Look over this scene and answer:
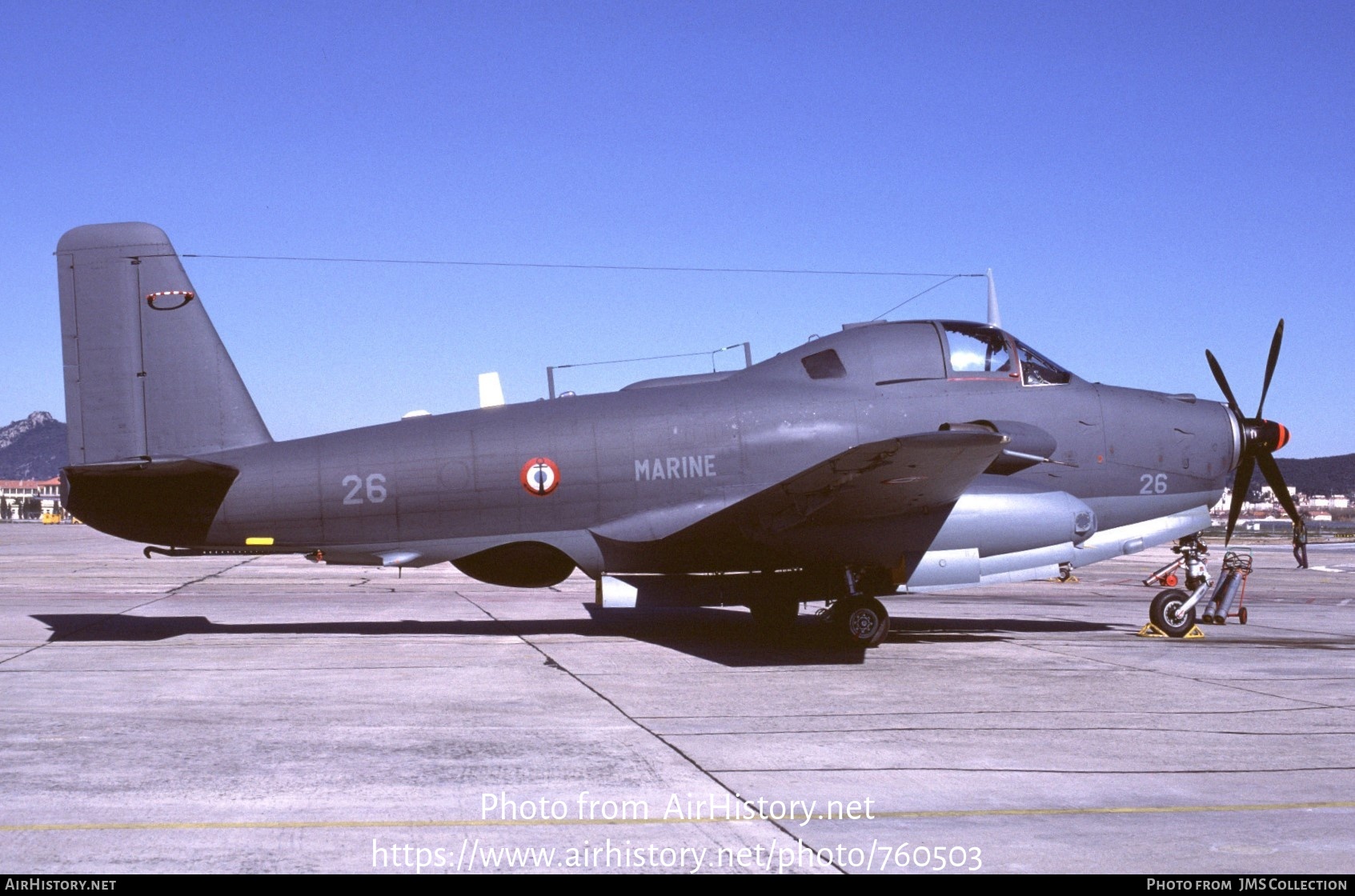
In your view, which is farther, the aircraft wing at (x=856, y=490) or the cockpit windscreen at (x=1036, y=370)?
the cockpit windscreen at (x=1036, y=370)

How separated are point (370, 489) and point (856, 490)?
606 centimetres

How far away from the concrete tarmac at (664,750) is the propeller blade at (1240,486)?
173 cm

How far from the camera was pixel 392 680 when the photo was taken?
36.7 feet

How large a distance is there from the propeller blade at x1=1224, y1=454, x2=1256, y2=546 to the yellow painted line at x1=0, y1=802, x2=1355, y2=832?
34.7 feet

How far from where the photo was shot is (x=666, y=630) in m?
16.5

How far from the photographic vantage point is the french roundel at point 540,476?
557 inches

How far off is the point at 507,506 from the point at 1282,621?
13.3 m

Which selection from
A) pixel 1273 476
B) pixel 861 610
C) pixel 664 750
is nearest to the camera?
pixel 664 750

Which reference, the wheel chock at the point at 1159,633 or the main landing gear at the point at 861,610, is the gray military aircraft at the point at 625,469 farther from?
the wheel chock at the point at 1159,633

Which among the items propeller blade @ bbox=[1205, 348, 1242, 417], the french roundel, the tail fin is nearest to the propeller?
propeller blade @ bbox=[1205, 348, 1242, 417]

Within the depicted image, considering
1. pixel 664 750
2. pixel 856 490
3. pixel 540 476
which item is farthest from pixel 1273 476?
pixel 664 750

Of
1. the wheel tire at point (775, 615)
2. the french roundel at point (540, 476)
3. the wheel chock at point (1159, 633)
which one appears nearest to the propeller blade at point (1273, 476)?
the wheel chock at point (1159, 633)

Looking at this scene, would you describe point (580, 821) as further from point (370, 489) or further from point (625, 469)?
point (370, 489)

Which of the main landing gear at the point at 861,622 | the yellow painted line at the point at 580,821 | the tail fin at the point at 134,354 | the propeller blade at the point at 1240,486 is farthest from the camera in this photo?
the propeller blade at the point at 1240,486
